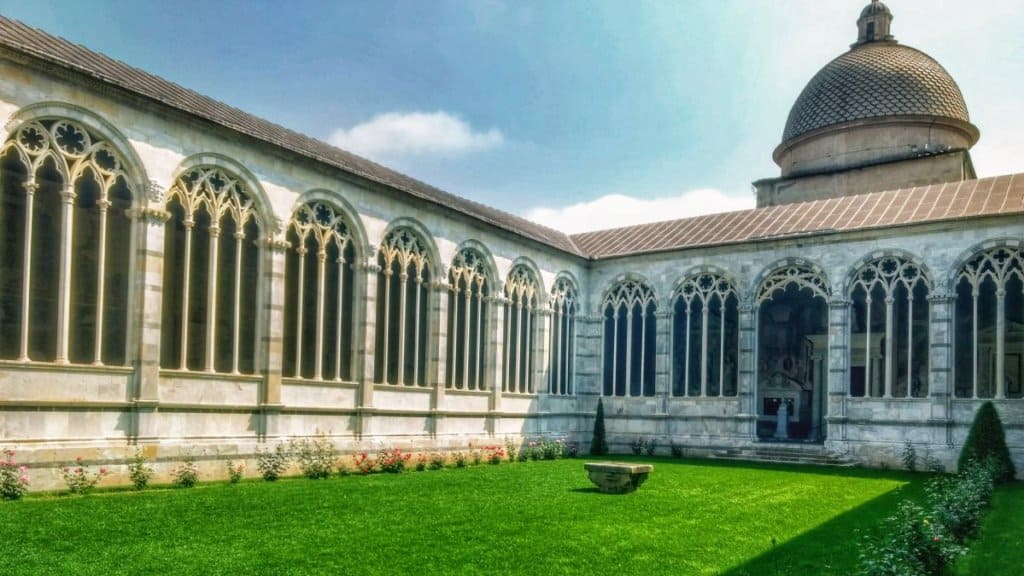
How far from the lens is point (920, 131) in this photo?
36750mm

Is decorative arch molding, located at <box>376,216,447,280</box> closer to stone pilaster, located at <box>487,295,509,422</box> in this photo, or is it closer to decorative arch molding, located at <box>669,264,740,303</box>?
stone pilaster, located at <box>487,295,509,422</box>

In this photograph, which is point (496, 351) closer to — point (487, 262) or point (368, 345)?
point (487, 262)

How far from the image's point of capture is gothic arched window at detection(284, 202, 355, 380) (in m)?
21.9

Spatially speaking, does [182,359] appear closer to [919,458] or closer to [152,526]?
[152,526]

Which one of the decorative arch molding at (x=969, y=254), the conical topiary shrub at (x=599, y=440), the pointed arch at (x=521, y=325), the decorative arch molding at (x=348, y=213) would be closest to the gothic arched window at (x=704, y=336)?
the conical topiary shrub at (x=599, y=440)

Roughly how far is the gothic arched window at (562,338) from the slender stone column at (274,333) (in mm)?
12841

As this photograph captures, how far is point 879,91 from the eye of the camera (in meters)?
37.2

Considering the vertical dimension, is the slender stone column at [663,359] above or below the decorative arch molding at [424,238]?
below

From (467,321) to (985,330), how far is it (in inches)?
691

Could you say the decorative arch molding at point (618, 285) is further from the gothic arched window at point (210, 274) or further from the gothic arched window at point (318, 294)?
the gothic arched window at point (210, 274)

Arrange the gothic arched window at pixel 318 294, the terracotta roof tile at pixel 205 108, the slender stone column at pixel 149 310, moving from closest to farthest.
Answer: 1. the terracotta roof tile at pixel 205 108
2. the slender stone column at pixel 149 310
3. the gothic arched window at pixel 318 294

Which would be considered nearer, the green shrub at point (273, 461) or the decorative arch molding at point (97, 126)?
the decorative arch molding at point (97, 126)

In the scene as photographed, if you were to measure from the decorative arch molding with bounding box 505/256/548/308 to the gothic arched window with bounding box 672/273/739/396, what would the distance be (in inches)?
193

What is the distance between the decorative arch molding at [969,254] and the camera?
25.2 m
